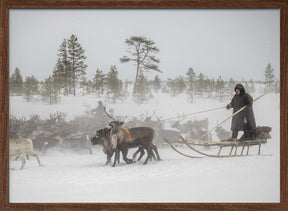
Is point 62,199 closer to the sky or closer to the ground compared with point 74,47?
closer to the ground

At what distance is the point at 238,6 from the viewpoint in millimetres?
2176

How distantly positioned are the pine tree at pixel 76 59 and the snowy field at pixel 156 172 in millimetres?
167

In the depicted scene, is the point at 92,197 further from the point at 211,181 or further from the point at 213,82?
the point at 213,82

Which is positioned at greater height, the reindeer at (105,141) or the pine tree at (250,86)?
the pine tree at (250,86)

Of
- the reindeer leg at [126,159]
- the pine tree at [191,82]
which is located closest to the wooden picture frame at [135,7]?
the reindeer leg at [126,159]

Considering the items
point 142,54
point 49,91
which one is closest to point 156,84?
point 142,54

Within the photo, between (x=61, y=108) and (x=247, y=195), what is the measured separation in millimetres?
1470

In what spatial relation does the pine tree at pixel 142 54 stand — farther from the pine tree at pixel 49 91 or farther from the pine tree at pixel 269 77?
the pine tree at pixel 269 77

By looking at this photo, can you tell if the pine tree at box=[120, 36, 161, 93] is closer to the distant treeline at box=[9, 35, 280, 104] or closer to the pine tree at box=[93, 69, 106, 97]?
the distant treeline at box=[9, 35, 280, 104]

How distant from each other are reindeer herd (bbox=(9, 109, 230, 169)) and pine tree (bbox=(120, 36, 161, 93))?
11.9 inches

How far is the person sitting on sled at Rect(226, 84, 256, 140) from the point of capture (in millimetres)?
2230

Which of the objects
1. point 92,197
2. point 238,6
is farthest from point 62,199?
point 238,6

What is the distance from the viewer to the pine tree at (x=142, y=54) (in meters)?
2.23

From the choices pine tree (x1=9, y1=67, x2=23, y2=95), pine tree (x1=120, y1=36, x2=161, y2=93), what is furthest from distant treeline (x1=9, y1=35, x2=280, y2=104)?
pine tree (x1=9, y1=67, x2=23, y2=95)
